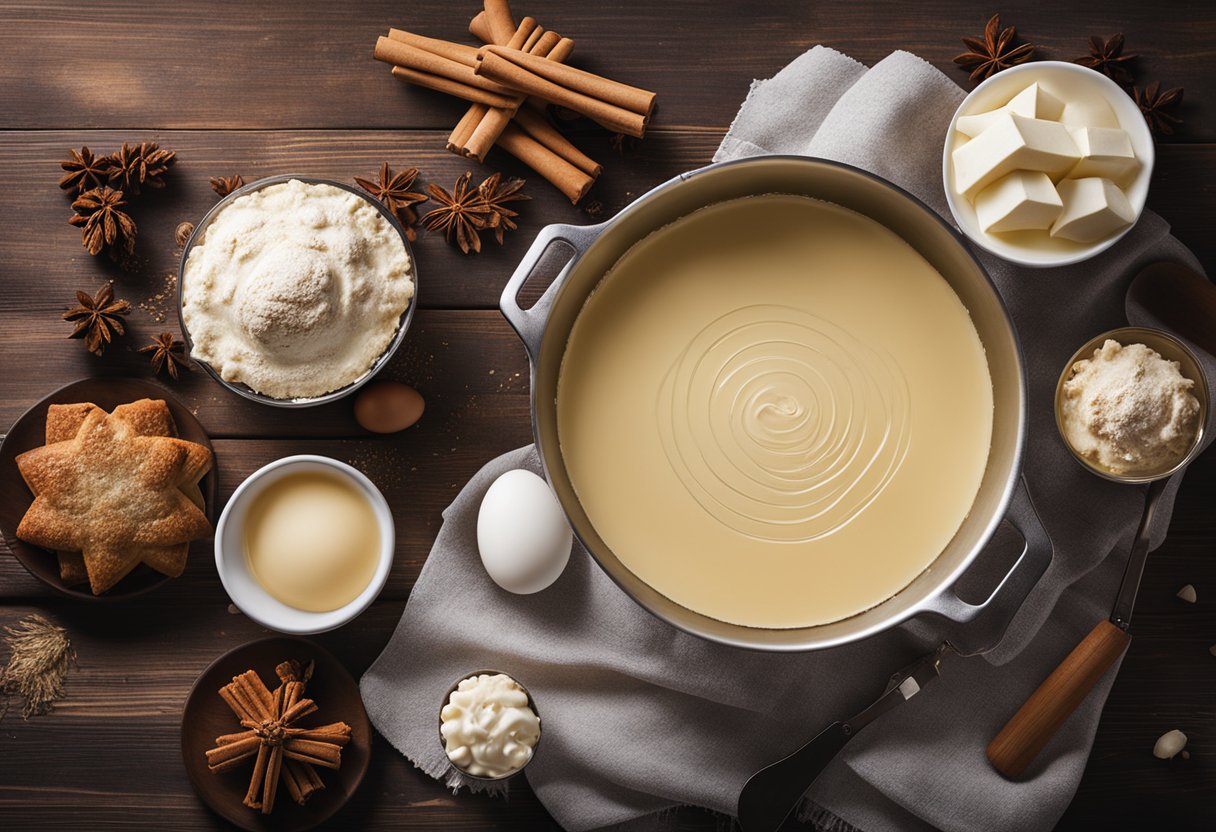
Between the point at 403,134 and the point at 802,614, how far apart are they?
0.94m

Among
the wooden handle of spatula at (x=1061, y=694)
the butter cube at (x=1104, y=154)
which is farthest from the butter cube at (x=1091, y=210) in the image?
the wooden handle of spatula at (x=1061, y=694)

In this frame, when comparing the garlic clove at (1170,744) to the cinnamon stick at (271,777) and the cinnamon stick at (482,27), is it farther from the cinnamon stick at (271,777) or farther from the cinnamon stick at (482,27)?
the cinnamon stick at (482,27)

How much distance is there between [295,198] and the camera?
4.22 feet

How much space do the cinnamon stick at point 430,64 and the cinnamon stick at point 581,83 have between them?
0.04 metres

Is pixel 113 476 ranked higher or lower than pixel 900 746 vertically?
lower

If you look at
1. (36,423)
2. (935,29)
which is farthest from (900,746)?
(36,423)

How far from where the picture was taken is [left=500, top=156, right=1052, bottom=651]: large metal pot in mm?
1127

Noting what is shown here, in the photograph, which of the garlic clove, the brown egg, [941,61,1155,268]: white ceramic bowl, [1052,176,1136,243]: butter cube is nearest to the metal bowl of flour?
the brown egg

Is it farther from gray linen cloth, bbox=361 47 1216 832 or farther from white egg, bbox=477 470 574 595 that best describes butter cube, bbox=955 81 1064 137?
white egg, bbox=477 470 574 595

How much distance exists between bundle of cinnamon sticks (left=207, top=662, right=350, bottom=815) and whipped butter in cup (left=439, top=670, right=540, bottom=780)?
178 mm

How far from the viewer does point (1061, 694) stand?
1269 millimetres

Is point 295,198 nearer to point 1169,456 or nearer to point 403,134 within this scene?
point 403,134

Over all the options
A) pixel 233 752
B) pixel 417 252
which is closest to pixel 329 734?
pixel 233 752

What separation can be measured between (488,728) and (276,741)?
313mm
